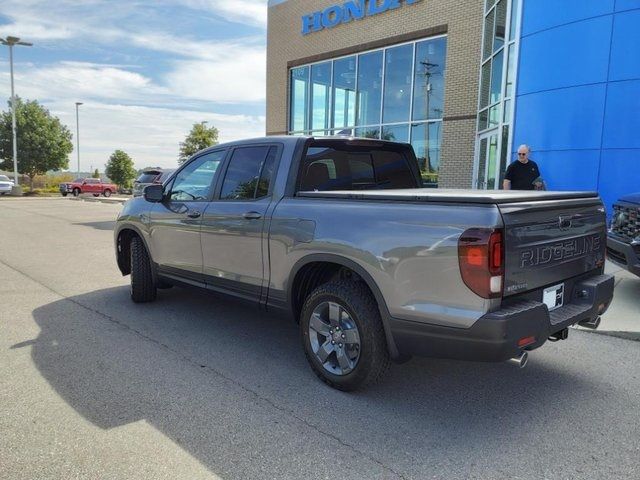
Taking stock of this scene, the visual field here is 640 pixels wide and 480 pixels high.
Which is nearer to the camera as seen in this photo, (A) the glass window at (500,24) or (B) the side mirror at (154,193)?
(B) the side mirror at (154,193)

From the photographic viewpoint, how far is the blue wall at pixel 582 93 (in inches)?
378

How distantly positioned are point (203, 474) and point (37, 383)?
68.2 inches

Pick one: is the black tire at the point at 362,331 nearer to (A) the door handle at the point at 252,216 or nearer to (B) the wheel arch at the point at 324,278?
(B) the wheel arch at the point at 324,278

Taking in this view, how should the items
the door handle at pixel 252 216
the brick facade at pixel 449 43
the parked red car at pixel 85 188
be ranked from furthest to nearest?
1. the parked red car at pixel 85 188
2. the brick facade at pixel 449 43
3. the door handle at pixel 252 216

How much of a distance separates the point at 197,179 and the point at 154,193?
0.51 m

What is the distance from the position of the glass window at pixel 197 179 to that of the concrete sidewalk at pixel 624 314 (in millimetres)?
3948

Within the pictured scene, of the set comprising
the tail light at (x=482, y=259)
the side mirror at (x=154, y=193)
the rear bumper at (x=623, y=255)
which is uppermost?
the side mirror at (x=154, y=193)

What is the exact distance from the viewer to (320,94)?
17.9 meters

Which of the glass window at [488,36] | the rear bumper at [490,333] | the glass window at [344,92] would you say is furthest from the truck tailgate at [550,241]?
the glass window at [344,92]

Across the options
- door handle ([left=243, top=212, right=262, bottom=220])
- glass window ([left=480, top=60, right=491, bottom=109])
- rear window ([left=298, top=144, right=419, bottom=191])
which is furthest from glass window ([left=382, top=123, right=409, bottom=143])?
door handle ([left=243, top=212, right=262, bottom=220])

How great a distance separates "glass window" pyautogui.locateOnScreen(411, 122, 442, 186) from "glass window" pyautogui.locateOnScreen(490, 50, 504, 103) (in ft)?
6.69

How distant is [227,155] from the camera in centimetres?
463

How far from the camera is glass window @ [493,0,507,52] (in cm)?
1211

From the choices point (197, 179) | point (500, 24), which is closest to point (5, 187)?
point (500, 24)
